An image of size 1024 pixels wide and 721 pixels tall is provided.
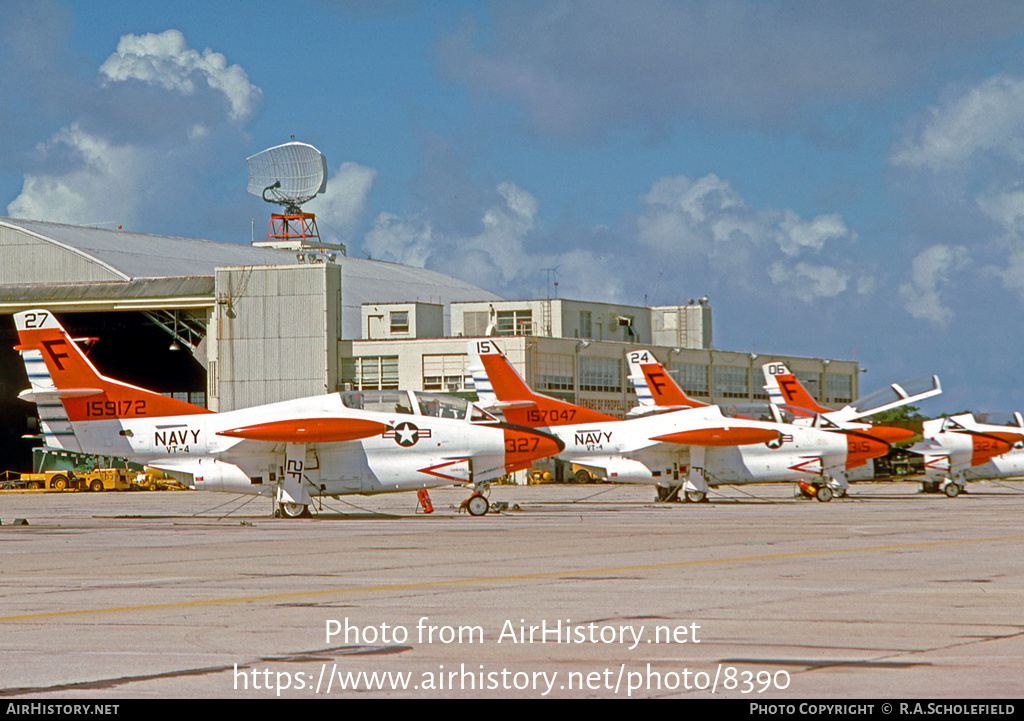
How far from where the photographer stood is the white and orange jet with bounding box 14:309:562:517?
29328 mm

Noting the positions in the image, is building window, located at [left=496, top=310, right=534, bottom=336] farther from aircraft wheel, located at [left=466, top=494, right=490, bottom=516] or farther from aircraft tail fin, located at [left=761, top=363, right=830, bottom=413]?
aircraft wheel, located at [left=466, top=494, right=490, bottom=516]

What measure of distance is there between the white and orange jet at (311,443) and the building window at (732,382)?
53.1 meters

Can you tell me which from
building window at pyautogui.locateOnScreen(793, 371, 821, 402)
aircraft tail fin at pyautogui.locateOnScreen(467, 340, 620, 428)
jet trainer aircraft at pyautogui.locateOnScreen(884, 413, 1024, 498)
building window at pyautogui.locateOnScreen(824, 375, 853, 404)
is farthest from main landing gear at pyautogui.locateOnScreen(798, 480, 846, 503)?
building window at pyautogui.locateOnScreen(824, 375, 853, 404)

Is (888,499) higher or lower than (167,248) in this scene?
lower

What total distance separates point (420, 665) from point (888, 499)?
108ft

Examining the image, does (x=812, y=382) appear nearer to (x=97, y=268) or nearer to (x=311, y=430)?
(x=97, y=268)

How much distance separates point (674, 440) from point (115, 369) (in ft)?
168

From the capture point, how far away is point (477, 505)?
96.8 ft

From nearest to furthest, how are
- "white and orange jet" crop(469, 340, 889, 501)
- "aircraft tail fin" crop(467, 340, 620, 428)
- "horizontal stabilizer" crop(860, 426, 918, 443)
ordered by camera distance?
1. "white and orange jet" crop(469, 340, 889, 501)
2. "aircraft tail fin" crop(467, 340, 620, 428)
3. "horizontal stabilizer" crop(860, 426, 918, 443)

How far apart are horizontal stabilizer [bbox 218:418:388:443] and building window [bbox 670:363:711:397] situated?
5000cm

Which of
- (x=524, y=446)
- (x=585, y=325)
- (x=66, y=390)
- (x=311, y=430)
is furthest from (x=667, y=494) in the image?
(x=585, y=325)

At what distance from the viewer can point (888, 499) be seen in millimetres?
38438
